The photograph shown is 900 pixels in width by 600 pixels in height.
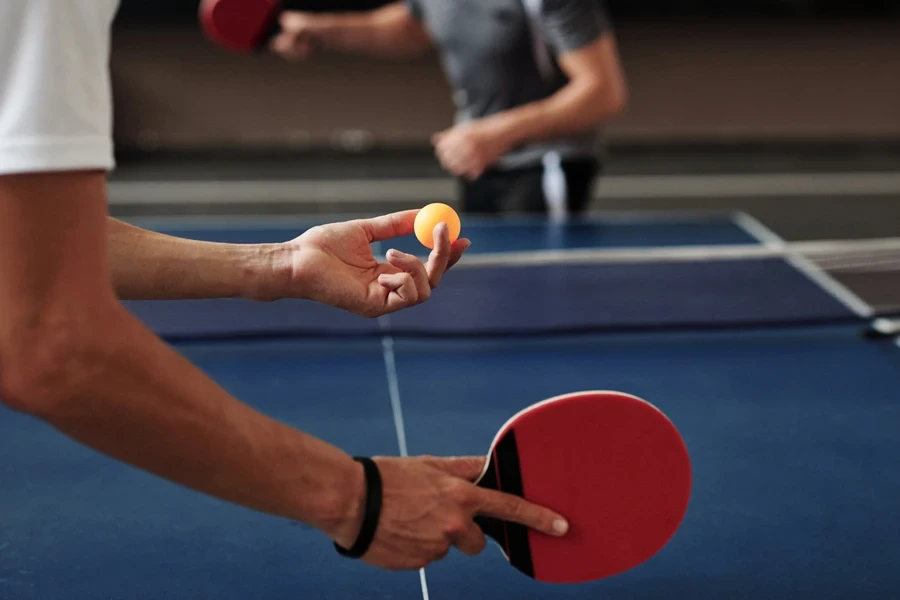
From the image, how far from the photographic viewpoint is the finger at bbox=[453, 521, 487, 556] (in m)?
1.06

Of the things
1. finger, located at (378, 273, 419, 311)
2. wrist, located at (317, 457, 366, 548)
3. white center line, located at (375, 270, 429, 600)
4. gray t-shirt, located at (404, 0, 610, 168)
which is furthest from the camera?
gray t-shirt, located at (404, 0, 610, 168)

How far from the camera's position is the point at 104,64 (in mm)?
842

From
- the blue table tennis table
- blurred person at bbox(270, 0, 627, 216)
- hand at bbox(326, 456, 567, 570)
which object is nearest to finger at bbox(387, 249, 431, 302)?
hand at bbox(326, 456, 567, 570)

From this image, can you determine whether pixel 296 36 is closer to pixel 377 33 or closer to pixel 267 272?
pixel 377 33

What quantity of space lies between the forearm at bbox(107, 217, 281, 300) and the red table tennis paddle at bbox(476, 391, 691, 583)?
0.39 metres

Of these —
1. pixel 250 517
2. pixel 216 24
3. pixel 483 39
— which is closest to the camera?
pixel 250 517

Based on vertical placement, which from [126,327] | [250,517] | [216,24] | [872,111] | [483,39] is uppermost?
[872,111]

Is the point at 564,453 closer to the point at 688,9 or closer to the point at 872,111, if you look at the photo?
the point at 688,9

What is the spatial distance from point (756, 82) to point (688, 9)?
0.79 meters

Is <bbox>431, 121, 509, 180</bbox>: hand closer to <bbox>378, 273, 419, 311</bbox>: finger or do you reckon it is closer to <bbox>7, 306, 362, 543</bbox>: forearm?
<bbox>378, 273, 419, 311</bbox>: finger

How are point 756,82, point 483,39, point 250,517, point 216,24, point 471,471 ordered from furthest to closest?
point 756,82 → point 216,24 → point 483,39 → point 250,517 → point 471,471

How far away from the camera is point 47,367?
32.3 inches

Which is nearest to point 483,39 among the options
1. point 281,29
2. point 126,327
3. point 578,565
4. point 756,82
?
point 281,29

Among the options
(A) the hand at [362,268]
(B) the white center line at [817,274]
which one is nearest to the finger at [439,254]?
(A) the hand at [362,268]
